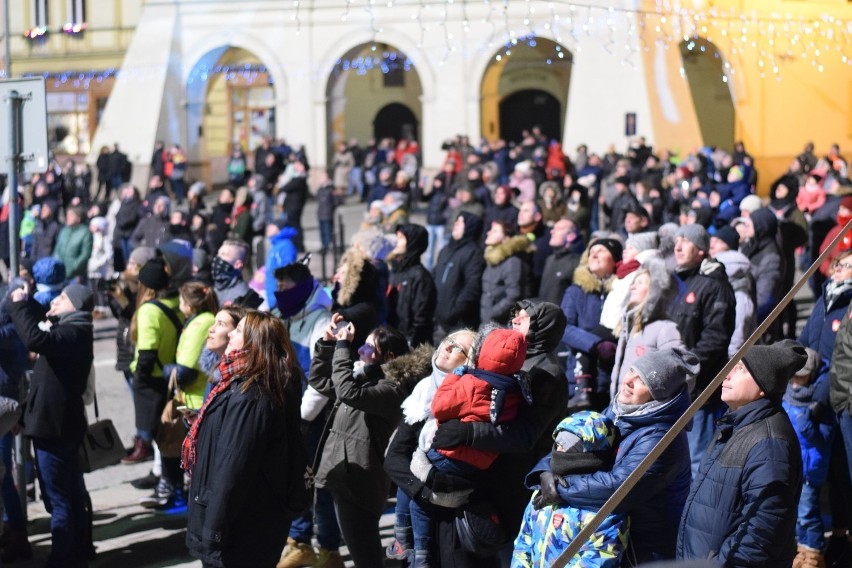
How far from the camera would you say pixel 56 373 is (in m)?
6.49

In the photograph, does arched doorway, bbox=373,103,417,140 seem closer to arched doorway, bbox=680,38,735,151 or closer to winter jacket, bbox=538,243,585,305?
arched doorway, bbox=680,38,735,151

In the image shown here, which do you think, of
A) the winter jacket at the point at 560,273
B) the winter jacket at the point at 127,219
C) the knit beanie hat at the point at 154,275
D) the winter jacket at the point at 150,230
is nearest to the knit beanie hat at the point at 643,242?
the winter jacket at the point at 560,273

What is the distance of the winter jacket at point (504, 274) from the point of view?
9.20 m

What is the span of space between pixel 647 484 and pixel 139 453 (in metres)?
5.39

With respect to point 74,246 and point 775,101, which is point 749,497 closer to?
point 74,246

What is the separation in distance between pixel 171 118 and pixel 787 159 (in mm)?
15035

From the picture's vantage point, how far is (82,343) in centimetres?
659

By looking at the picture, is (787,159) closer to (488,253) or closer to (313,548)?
(488,253)

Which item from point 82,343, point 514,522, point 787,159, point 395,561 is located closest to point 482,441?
point 514,522

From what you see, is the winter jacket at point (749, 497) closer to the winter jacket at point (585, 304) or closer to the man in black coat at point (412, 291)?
the winter jacket at point (585, 304)

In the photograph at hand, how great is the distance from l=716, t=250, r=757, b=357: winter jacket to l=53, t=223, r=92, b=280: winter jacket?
27.2 ft

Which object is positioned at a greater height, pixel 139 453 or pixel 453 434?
pixel 453 434

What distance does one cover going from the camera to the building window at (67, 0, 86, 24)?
3788cm

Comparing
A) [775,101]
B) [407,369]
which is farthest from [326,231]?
[407,369]
